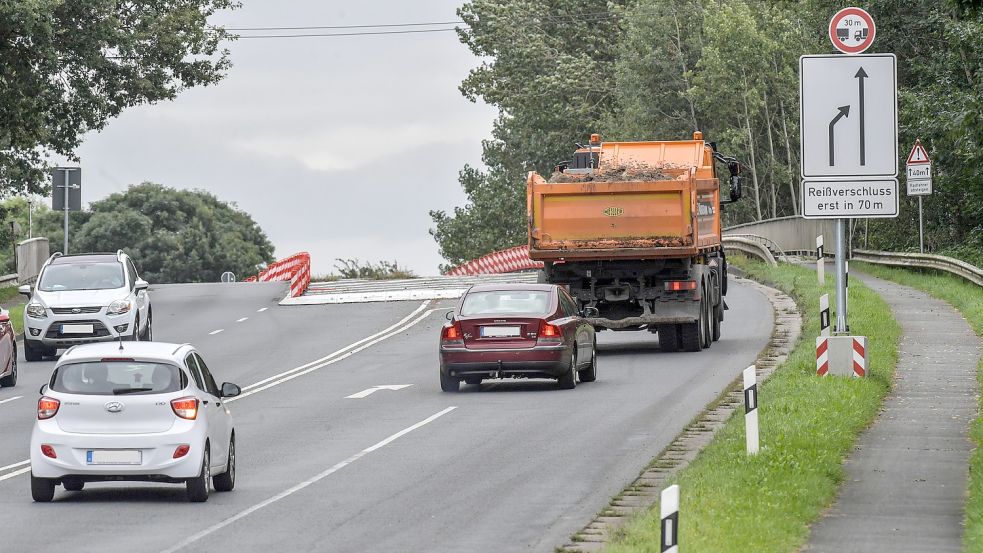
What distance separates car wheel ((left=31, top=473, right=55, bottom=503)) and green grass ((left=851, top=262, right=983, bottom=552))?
7.51 metres

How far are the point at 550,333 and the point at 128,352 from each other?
9662 millimetres

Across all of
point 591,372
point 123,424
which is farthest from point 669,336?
point 123,424

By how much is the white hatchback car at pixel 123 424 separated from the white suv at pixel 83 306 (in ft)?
54.8

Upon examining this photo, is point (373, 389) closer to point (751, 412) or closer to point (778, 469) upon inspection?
point (751, 412)

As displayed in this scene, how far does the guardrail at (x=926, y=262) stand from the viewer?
40.8 meters

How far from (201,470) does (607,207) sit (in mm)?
14570

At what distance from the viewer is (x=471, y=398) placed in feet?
77.8

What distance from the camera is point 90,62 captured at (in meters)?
41.2

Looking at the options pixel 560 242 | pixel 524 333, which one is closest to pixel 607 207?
pixel 560 242

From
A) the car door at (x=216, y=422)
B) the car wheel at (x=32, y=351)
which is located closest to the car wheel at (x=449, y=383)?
the car door at (x=216, y=422)

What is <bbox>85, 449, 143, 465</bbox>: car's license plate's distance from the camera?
14.6 metres

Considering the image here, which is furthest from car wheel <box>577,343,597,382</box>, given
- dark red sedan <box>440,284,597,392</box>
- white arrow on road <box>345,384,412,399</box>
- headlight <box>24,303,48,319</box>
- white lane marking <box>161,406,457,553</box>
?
headlight <box>24,303,48,319</box>

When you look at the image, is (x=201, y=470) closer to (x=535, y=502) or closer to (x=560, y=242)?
(x=535, y=502)

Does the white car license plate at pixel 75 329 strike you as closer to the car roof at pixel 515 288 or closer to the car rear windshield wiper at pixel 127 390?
the car roof at pixel 515 288
